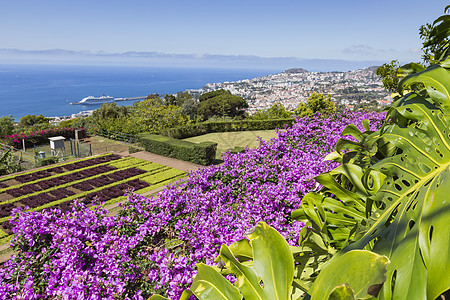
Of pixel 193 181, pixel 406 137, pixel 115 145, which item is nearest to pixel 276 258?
pixel 406 137

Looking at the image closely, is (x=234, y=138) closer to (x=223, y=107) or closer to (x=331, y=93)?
(x=223, y=107)

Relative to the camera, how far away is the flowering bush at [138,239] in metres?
2.22

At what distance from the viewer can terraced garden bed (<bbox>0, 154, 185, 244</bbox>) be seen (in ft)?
33.8

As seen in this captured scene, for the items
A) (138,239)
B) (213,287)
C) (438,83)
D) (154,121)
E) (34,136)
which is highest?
(438,83)

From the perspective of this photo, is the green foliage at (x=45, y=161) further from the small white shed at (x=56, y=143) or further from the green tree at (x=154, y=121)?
the green tree at (x=154, y=121)

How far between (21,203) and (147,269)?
1043 cm

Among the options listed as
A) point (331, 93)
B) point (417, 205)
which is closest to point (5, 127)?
point (417, 205)

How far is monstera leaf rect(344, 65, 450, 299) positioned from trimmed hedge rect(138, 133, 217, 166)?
42.3ft

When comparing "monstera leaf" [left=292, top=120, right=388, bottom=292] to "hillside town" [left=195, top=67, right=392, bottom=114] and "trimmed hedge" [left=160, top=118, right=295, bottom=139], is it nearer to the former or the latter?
"trimmed hedge" [left=160, top=118, right=295, bottom=139]

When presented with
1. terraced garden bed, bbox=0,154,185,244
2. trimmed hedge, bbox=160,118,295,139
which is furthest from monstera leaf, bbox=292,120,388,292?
trimmed hedge, bbox=160,118,295,139

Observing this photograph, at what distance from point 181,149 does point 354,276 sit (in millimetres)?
15306

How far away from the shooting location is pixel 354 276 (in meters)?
0.60

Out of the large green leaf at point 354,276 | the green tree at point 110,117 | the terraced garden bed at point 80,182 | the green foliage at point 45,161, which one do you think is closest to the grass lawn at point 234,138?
the terraced garden bed at point 80,182

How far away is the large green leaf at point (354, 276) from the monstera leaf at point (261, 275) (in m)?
0.18
